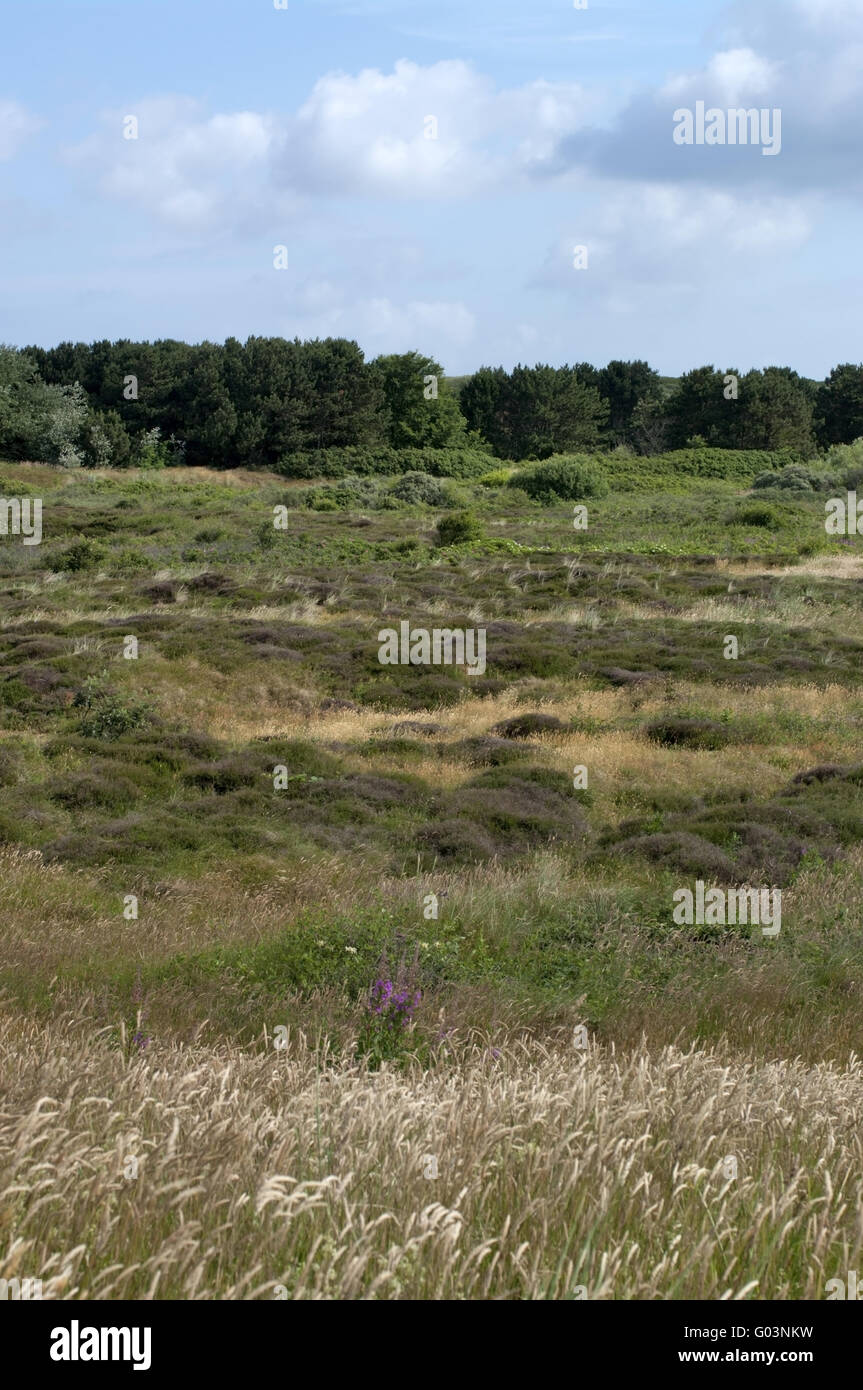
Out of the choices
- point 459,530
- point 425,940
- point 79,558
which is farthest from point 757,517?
point 425,940

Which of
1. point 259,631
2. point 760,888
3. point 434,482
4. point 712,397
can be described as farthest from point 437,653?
point 712,397

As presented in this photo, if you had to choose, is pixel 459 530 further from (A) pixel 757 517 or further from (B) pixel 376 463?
(B) pixel 376 463

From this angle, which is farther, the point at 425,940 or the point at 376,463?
the point at 376,463

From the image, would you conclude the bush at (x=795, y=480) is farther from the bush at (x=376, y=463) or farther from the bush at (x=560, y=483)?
the bush at (x=376, y=463)

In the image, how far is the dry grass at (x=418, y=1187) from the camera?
2.31m

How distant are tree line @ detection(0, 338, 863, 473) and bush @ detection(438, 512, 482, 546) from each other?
1091 inches

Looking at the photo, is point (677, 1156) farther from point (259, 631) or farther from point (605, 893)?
point (259, 631)

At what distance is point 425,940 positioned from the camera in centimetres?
721

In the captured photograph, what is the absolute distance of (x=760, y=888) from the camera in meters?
9.70

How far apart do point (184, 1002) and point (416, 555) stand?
106 feet

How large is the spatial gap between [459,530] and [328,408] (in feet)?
111

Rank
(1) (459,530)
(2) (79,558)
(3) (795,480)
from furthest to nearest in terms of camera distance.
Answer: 1. (3) (795,480)
2. (1) (459,530)
3. (2) (79,558)

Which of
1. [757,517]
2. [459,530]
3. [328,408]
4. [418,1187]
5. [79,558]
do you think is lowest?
[418,1187]

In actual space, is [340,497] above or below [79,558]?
above
